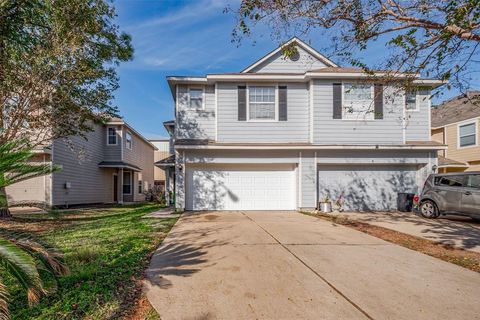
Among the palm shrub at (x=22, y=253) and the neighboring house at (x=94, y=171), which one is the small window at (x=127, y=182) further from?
the palm shrub at (x=22, y=253)

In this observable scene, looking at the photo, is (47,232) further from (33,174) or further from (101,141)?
(101,141)

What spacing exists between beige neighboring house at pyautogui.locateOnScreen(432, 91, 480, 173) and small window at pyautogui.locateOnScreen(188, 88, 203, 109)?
13.1m

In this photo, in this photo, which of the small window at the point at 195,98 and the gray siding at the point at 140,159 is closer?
the small window at the point at 195,98

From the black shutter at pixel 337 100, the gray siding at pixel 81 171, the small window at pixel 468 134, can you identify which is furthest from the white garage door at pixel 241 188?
the small window at pixel 468 134

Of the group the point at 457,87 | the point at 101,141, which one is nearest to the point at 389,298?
the point at 457,87

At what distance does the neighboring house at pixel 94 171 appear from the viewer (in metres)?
13.5

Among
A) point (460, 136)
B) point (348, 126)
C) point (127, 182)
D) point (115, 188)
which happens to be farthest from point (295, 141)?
point (115, 188)

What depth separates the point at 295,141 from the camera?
1214 centimetres

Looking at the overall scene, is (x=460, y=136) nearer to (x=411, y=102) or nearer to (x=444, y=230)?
(x=411, y=102)

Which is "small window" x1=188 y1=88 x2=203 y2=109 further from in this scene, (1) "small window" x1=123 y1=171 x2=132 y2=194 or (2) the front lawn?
(1) "small window" x1=123 y1=171 x2=132 y2=194

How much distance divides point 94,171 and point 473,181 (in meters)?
19.3

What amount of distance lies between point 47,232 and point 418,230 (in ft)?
34.2

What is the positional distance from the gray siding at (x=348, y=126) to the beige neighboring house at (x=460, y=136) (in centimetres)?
536

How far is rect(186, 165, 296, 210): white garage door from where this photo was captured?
39.7 ft
